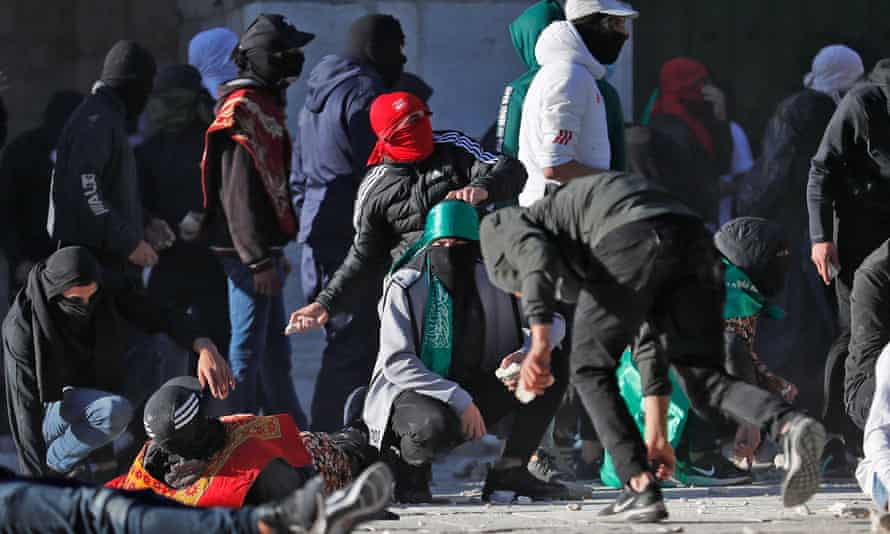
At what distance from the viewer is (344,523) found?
484cm

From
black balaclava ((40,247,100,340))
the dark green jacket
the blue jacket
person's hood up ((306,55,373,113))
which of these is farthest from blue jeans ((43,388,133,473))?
person's hood up ((306,55,373,113))

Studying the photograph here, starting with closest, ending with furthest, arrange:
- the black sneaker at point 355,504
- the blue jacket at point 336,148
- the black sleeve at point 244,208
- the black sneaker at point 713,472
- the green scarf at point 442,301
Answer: the black sneaker at point 355,504 → the green scarf at point 442,301 → the black sneaker at point 713,472 → the black sleeve at point 244,208 → the blue jacket at point 336,148

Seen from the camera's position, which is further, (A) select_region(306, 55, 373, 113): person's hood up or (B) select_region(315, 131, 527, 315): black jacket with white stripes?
(A) select_region(306, 55, 373, 113): person's hood up

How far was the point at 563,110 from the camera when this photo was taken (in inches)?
285

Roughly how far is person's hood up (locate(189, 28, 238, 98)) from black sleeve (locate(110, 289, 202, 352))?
7.12 ft

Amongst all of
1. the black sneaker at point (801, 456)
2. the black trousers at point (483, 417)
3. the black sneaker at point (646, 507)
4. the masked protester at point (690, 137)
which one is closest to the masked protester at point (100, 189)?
the black trousers at point (483, 417)

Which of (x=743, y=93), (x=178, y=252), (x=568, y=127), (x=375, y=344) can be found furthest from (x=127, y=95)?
(x=743, y=93)

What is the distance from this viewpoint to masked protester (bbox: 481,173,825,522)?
19.2ft

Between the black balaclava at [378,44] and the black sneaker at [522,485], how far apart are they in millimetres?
2531

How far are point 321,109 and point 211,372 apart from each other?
201 cm

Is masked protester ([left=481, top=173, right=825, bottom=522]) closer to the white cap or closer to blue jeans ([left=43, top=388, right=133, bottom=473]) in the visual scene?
the white cap

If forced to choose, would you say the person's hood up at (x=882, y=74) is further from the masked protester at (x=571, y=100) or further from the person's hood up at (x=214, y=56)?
the person's hood up at (x=214, y=56)

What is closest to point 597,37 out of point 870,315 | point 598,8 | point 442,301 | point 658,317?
point 598,8

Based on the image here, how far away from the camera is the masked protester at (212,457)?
6.50m
